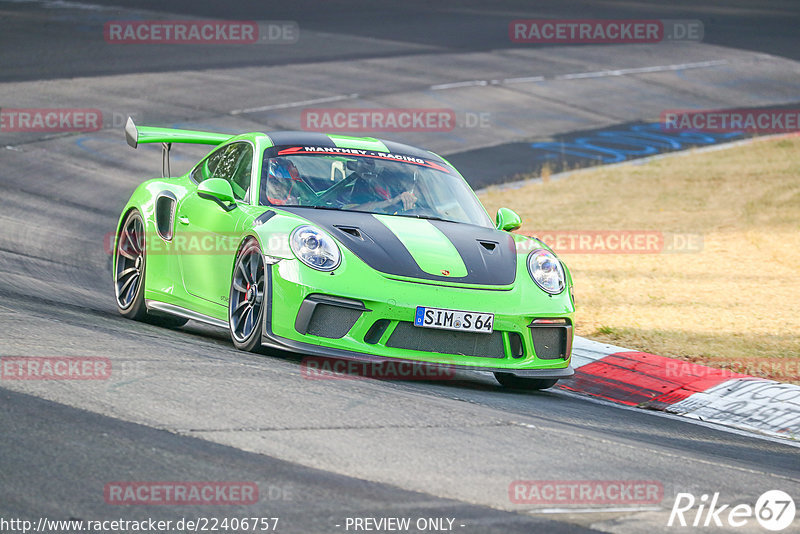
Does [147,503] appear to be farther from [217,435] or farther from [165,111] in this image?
[165,111]

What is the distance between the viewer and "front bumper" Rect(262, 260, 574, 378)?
6879 mm

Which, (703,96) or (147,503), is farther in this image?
(703,96)

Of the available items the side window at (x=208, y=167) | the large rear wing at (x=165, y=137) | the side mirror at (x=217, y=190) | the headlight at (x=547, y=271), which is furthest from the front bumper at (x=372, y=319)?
the large rear wing at (x=165, y=137)

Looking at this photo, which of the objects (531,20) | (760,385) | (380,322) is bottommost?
(760,385)

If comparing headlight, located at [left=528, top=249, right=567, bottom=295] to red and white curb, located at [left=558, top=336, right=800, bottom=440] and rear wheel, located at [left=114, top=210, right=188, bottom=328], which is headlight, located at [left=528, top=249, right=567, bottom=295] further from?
rear wheel, located at [left=114, top=210, right=188, bottom=328]

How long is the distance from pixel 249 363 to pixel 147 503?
244 cm

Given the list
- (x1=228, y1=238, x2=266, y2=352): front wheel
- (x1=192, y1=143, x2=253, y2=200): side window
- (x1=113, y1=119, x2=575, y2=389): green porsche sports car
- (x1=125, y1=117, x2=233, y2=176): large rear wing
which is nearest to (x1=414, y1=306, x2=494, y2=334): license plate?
(x1=113, y1=119, x2=575, y2=389): green porsche sports car

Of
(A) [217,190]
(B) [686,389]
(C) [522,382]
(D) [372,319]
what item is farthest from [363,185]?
(B) [686,389]

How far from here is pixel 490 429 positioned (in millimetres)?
5727

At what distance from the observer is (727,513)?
479 cm

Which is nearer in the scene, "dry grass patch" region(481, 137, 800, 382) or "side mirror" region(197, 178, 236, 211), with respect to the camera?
"side mirror" region(197, 178, 236, 211)

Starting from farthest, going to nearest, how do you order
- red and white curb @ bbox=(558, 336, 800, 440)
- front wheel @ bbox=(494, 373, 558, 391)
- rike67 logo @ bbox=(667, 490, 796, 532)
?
front wheel @ bbox=(494, 373, 558, 391) → red and white curb @ bbox=(558, 336, 800, 440) → rike67 logo @ bbox=(667, 490, 796, 532)

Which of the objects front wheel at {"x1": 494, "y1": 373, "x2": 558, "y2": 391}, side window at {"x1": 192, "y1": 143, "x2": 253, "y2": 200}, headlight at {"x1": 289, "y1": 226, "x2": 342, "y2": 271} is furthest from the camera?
side window at {"x1": 192, "y1": 143, "x2": 253, "y2": 200}

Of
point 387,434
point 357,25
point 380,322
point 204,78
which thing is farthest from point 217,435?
point 357,25
